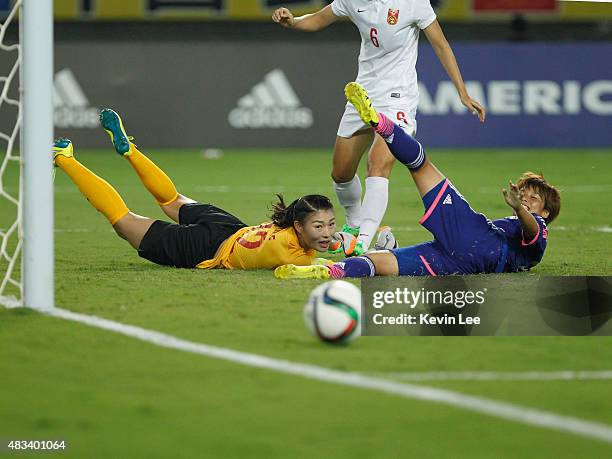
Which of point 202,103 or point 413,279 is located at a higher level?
point 202,103

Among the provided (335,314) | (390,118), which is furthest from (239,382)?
(390,118)

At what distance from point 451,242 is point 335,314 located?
6.09 ft

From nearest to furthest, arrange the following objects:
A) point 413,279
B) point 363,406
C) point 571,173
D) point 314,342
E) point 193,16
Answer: point 363,406, point 314,342, point 413,279, point 571,173, point 193,16

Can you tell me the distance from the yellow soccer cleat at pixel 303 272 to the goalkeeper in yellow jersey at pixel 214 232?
18 cm

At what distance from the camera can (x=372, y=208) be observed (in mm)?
7270

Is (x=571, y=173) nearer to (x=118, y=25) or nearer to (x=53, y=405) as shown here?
(x=118, y=25)

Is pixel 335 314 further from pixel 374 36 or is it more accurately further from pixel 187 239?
pixel 374 36

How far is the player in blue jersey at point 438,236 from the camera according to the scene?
6.21m

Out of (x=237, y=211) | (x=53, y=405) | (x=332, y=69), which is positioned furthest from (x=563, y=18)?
(x=53, y=405)

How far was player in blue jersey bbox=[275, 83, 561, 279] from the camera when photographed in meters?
6.21

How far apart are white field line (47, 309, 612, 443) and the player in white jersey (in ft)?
9.18

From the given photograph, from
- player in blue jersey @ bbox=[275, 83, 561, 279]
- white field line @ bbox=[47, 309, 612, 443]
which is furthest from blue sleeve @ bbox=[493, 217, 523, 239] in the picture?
white field line @ bbox=[47, 309, 612, 443]

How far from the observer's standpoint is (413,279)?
6.21 m

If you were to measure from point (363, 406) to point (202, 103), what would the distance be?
13908 millimetres
